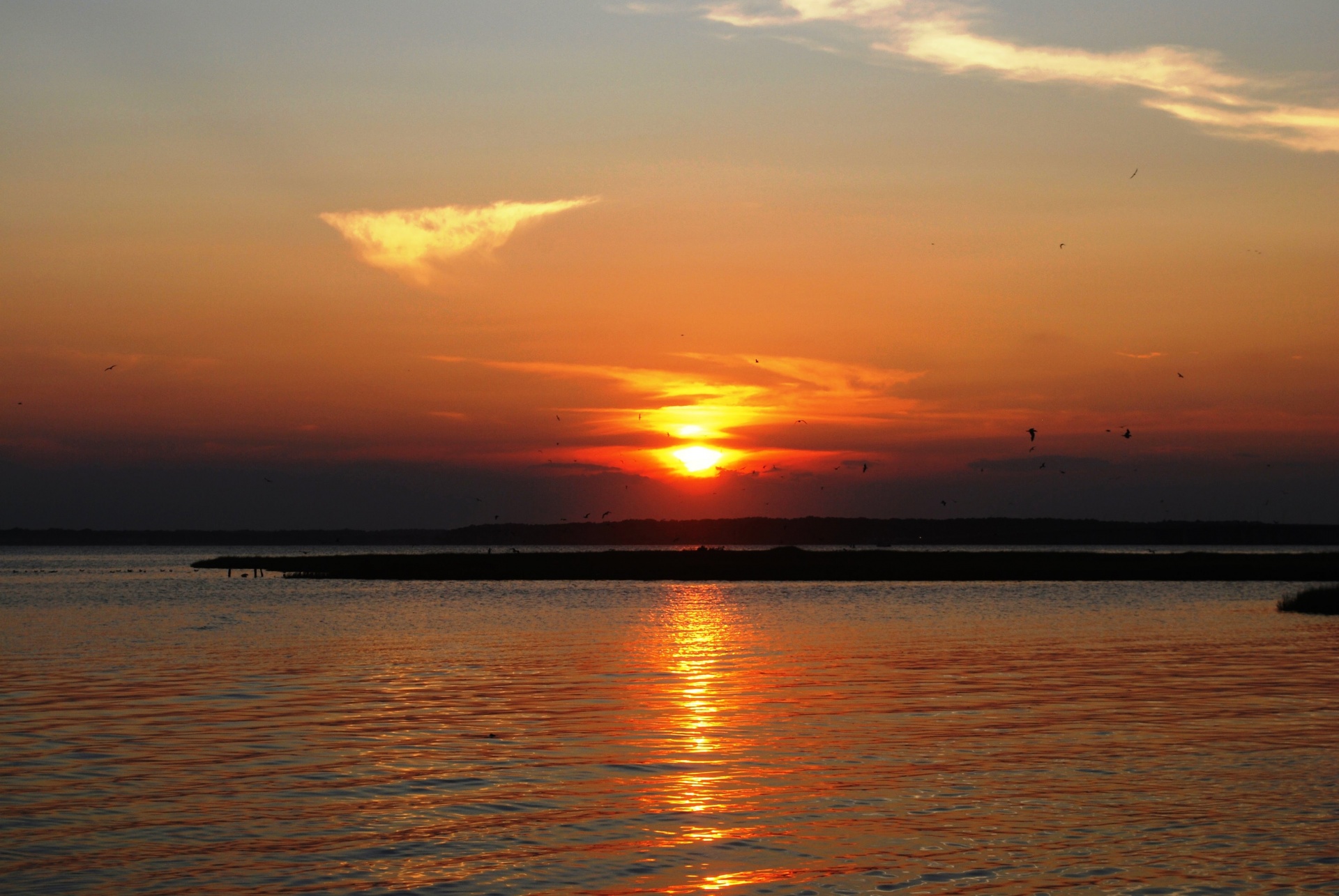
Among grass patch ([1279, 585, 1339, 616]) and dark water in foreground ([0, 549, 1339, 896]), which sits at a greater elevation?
grass patch ([1279, 585, 1339, 616])

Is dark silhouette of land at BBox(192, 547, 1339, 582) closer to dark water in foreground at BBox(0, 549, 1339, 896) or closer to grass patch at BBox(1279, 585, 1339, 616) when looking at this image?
grass patch at BBox(1279, 585, 1339, 616)

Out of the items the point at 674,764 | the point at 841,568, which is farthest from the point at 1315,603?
the point at 841,568

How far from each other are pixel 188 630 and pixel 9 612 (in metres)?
21.5

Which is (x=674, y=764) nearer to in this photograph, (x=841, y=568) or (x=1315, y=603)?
(x=1315, y=603)

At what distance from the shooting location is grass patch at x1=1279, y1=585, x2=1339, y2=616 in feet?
227

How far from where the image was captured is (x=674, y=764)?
24.8 metres

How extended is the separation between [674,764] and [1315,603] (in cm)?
5751

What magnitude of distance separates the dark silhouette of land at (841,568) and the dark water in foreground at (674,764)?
60.2 meters

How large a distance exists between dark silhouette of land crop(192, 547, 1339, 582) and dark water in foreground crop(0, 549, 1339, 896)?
60.2 meters

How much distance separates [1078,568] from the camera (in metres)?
118

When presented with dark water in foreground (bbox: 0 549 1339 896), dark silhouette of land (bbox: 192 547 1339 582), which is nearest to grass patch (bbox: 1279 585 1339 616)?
dark water in foreground (bbox: 0 549 1339 896)

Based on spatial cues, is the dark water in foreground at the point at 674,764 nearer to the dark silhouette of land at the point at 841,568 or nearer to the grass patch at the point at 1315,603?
the grass patch at the point at 1315,603

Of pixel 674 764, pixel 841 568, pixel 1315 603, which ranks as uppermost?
pixel 841 568

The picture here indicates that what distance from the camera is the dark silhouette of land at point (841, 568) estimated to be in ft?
370
